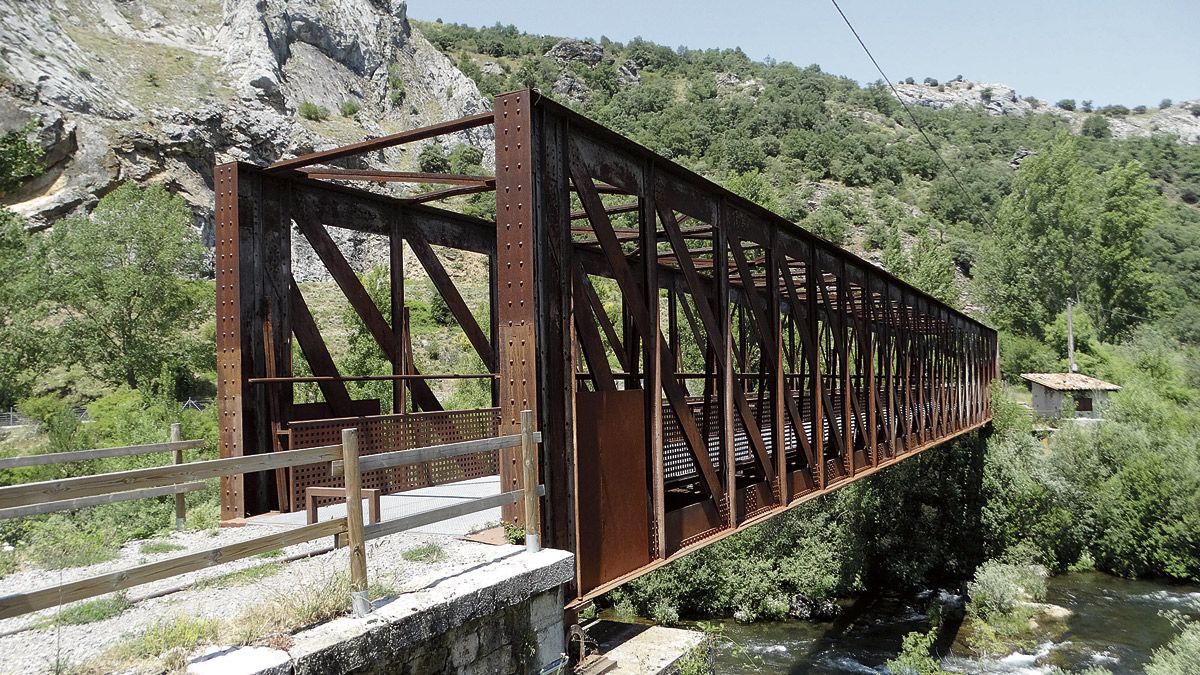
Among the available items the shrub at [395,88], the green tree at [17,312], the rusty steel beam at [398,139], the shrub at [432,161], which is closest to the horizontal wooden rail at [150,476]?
the rusty steel beam at [398,139]

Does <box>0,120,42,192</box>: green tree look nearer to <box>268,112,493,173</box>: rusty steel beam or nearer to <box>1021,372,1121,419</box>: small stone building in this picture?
<box>268,112,493,173</box>: rusty steel beam

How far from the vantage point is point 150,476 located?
4.04 m

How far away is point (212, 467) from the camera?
4.06m

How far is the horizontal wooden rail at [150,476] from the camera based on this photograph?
3672mm

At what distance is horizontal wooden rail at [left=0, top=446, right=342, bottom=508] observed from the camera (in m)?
3.67

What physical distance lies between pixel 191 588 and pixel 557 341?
3.08m

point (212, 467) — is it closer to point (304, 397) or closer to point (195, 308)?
point (304, 397)

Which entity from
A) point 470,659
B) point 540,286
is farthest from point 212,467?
point 540,286

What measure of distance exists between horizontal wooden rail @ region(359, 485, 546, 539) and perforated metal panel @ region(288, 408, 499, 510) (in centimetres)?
288

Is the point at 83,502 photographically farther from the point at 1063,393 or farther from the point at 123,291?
the point at 1063,393

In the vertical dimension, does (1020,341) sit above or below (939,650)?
above

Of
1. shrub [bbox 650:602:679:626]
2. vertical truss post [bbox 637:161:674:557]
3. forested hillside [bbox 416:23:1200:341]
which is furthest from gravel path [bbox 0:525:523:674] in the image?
forested hillside [bbox 416:23:1200:341]

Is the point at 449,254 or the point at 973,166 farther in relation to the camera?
the point at 973,166

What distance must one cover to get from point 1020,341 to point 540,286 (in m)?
65.2
